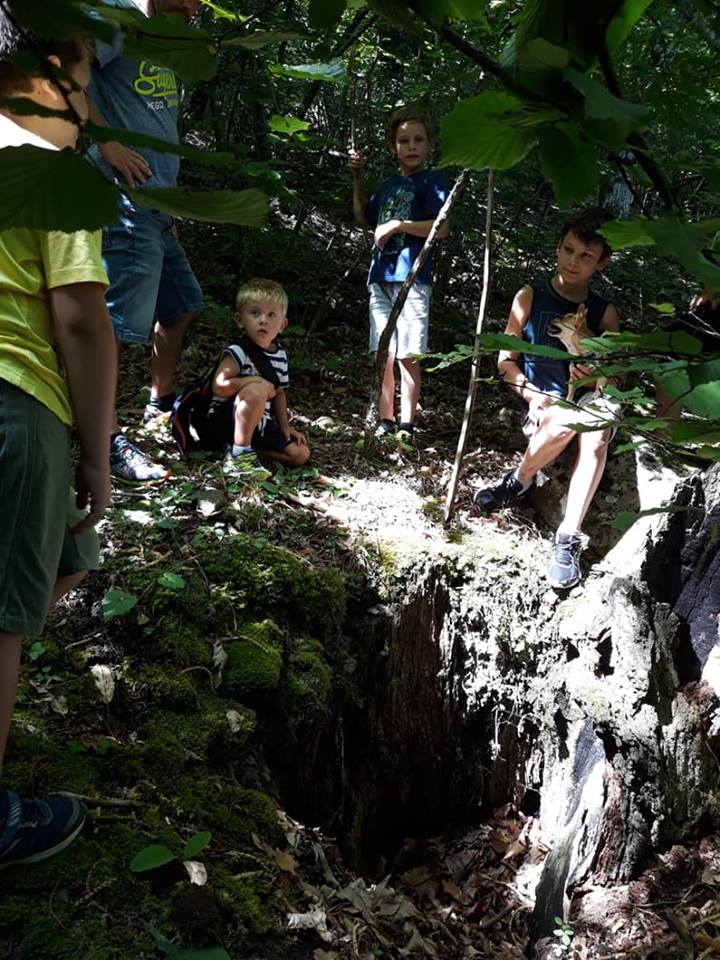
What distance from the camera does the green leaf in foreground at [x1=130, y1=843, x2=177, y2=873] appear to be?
5.73 ft

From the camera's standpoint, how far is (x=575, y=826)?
3.35m

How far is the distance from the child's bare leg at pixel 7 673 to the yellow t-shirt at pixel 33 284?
52 cm

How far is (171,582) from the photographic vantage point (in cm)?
287

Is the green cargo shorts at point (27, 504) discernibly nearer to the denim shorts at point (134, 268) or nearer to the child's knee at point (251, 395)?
the denim shorts at point (134, 268)

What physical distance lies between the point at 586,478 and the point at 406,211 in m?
1.96

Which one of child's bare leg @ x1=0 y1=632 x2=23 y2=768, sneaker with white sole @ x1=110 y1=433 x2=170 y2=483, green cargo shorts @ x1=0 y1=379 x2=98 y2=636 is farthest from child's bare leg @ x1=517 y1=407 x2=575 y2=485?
child's bare leg @ x1=0 y1=632 x2=23 y2=768

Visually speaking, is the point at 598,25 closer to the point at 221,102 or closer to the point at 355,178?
the point at 355,178

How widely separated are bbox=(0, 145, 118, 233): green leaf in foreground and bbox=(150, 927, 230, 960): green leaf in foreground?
1.66 m

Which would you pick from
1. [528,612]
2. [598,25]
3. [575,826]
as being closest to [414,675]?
[528,612]

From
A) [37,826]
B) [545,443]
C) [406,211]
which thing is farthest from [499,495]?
[37,826]

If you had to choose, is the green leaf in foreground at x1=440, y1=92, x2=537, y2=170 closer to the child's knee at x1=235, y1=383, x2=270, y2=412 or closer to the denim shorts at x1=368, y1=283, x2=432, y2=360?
the child's knee at x1=235, y1=383, x2=270, y2=412

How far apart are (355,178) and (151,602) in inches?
114

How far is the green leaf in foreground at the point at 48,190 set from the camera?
1.57ft

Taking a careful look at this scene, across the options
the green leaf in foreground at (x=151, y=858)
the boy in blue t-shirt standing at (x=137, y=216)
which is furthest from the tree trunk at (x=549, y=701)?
the boy in blue t-shirt standing at (x=137, y=216)
